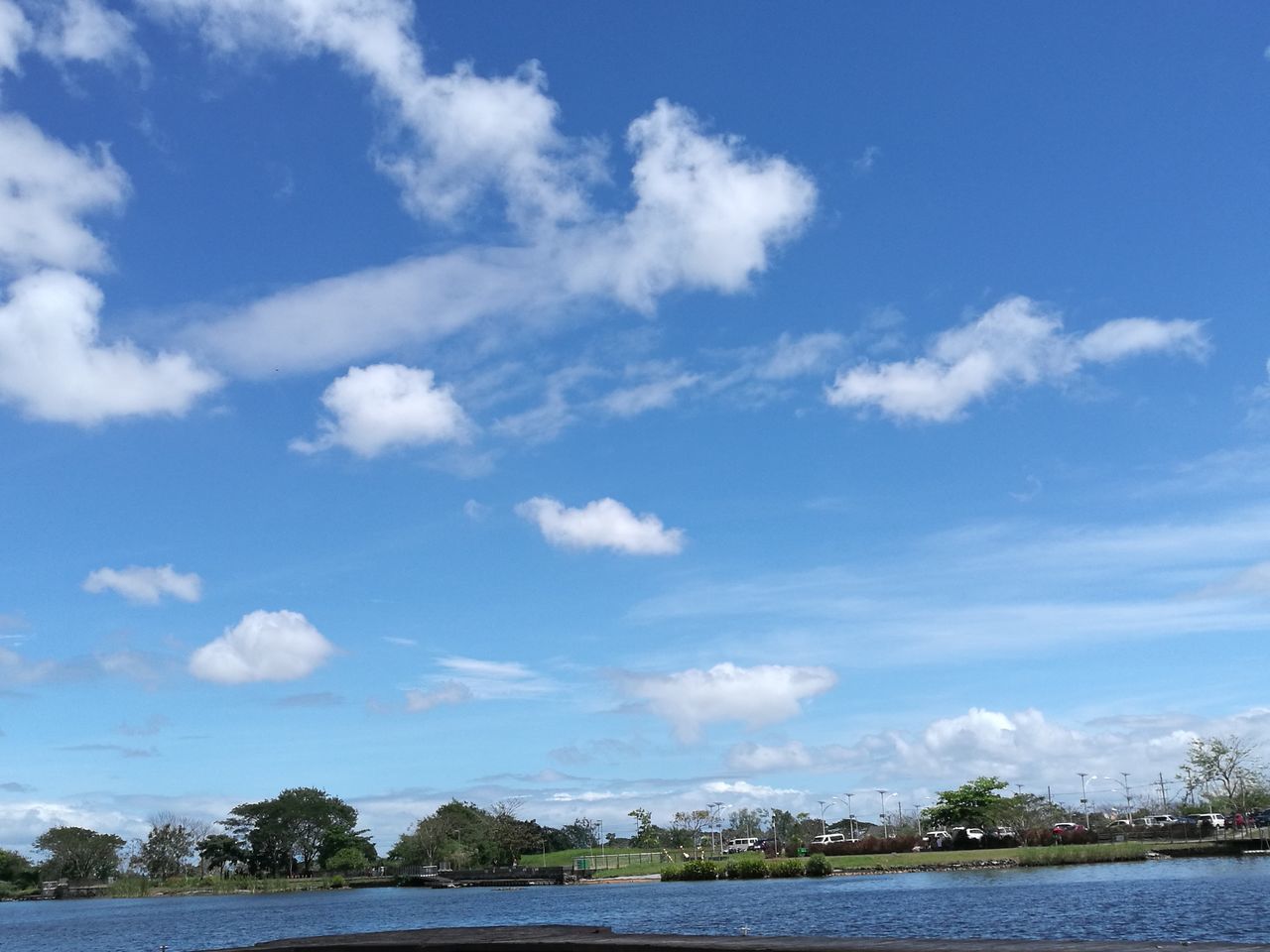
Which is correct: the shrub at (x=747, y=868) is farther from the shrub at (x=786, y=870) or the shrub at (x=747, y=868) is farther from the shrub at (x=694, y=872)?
the shrub at (x=694, y=872)

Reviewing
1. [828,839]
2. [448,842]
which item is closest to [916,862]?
[828,839]

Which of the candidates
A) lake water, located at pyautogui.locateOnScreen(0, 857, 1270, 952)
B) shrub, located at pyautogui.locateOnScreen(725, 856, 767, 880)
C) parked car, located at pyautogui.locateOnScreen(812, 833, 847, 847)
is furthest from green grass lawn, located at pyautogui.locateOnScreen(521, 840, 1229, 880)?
parked car, located at pyautogui.locateOnScreen(812, 833, 847, 847)

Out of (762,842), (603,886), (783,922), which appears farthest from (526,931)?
(762,842)

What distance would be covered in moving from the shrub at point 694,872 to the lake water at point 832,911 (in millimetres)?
5025

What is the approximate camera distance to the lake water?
49.5m

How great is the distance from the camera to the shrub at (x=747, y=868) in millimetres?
123844

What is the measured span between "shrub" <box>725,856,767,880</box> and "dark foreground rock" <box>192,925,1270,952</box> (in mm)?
89519

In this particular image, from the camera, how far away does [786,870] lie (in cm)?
12319

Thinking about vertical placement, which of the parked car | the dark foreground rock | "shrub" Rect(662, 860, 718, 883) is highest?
the dark foreground rock

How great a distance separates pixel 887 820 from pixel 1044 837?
67578 mm

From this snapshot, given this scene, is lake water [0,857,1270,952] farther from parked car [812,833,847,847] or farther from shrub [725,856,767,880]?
parked car [812,833,847,847]

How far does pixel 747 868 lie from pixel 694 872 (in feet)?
28.4

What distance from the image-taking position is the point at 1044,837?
12581 centimetres

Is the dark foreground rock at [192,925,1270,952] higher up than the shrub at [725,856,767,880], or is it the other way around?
the dark foreground rock at [192,925,1270,952]
